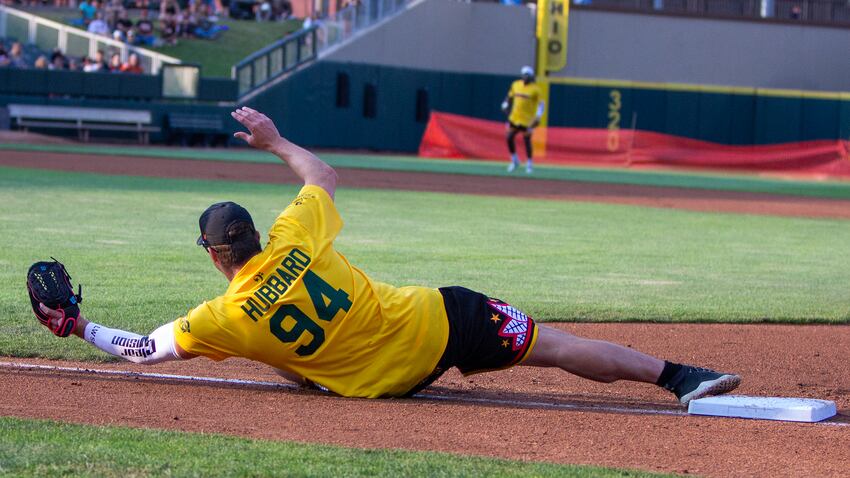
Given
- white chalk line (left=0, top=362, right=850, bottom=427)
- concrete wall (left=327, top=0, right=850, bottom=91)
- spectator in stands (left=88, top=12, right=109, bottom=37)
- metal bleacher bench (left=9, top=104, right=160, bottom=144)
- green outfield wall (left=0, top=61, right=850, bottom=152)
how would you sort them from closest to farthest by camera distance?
white chalk line (left=0, top=362, right=850, bottom=427), metal bleacher bench (left=9, top=104, right=160, bottom=144), green outfield wall (left=0, top=61, right=850, bottom=152), spectator in stands (left=88, top=12, right=109, bottom=37), concrete wall (left=327, top=0, right=850, bottom=91)

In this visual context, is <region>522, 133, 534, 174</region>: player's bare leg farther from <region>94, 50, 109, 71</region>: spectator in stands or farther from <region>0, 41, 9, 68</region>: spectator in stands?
<region>0, 41, 9, 68</region>: spectator in stands

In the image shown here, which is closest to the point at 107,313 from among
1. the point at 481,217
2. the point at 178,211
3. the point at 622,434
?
the point at 622,434

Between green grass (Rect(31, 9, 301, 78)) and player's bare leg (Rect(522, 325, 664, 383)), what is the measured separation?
3120cm

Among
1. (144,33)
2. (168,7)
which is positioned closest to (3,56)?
(144,33)

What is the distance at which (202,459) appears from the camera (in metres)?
4.31

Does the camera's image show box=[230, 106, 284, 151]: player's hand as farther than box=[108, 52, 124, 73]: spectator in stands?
No

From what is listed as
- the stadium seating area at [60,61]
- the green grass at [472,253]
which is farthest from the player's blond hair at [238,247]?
the stadium seating area at [60,61]

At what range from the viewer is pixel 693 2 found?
39781 millimetres

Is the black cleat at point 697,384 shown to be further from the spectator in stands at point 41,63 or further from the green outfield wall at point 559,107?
the spectator in stands at point 41,63

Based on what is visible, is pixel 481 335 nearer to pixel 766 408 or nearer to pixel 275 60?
pixel 766 408

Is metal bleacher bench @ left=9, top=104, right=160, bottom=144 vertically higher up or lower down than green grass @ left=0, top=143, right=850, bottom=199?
higher up

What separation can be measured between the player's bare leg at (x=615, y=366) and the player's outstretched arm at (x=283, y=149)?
136cm

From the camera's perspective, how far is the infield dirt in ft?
15.8

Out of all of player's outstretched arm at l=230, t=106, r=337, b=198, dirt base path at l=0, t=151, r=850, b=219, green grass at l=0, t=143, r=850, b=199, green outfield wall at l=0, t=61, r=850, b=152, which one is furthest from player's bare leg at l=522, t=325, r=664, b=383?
green outfield wall at l=0, t=61, r=850, b=152
